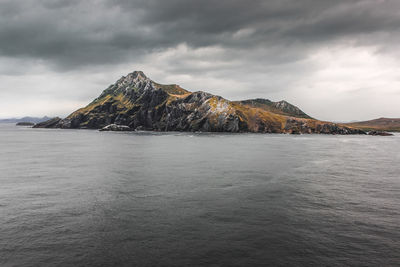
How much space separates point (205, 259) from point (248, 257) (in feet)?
10.9

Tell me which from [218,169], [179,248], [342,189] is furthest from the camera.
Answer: [218,169]

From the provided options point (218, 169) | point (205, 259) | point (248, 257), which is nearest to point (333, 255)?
point (248, 257)

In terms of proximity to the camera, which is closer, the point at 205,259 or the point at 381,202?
the point at 205,259

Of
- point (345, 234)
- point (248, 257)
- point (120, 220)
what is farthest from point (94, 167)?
point (345, 234)

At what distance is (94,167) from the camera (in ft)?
187

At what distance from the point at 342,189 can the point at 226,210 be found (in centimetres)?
2197

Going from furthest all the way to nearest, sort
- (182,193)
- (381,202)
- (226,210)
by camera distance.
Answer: (182,193)
(381,202)
(226,210)

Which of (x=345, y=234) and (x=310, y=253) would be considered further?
(x=345, y=234)

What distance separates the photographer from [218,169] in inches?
2146

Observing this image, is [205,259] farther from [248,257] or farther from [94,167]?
[94,167]

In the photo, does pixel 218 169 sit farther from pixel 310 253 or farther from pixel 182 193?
pixel 310 253

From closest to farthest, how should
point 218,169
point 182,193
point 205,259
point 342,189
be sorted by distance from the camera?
point 205,259 → point 182,193 → point 342,189 → point 218,169

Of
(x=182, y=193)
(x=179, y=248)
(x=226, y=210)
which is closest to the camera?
(x=179, y=248)

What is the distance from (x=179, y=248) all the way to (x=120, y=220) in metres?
8.79
